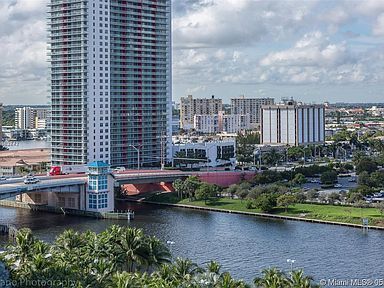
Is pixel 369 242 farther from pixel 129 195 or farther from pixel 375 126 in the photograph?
pixel 375 126

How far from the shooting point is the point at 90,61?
4444cm

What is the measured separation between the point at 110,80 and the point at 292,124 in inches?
1171

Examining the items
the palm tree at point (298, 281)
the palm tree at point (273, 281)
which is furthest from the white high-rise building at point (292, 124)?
the palm tree at point (298, 281)

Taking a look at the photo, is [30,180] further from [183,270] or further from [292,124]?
[292,124]

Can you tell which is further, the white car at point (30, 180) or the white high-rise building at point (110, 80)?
the white high-rise building at point (110, 80)

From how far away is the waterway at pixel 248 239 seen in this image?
76.3 ft

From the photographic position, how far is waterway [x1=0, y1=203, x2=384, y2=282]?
2325 centimetres

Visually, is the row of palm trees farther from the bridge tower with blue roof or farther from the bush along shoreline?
the bridge tower with blue roof

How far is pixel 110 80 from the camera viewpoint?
46.9 m

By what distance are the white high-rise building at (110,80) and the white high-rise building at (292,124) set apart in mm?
23242

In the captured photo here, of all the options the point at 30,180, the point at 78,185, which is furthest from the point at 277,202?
the point at 30,180

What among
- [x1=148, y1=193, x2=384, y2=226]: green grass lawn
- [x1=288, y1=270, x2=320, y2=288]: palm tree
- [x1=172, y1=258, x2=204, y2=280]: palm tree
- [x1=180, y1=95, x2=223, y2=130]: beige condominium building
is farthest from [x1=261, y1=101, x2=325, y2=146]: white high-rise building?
[x1=288, y1=270, x2=320, y2=288]: palm tree

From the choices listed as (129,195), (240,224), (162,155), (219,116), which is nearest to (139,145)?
(162,155)

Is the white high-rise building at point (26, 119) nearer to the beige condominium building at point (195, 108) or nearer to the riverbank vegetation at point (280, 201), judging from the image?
the beige condominium building at point (195, 108)
